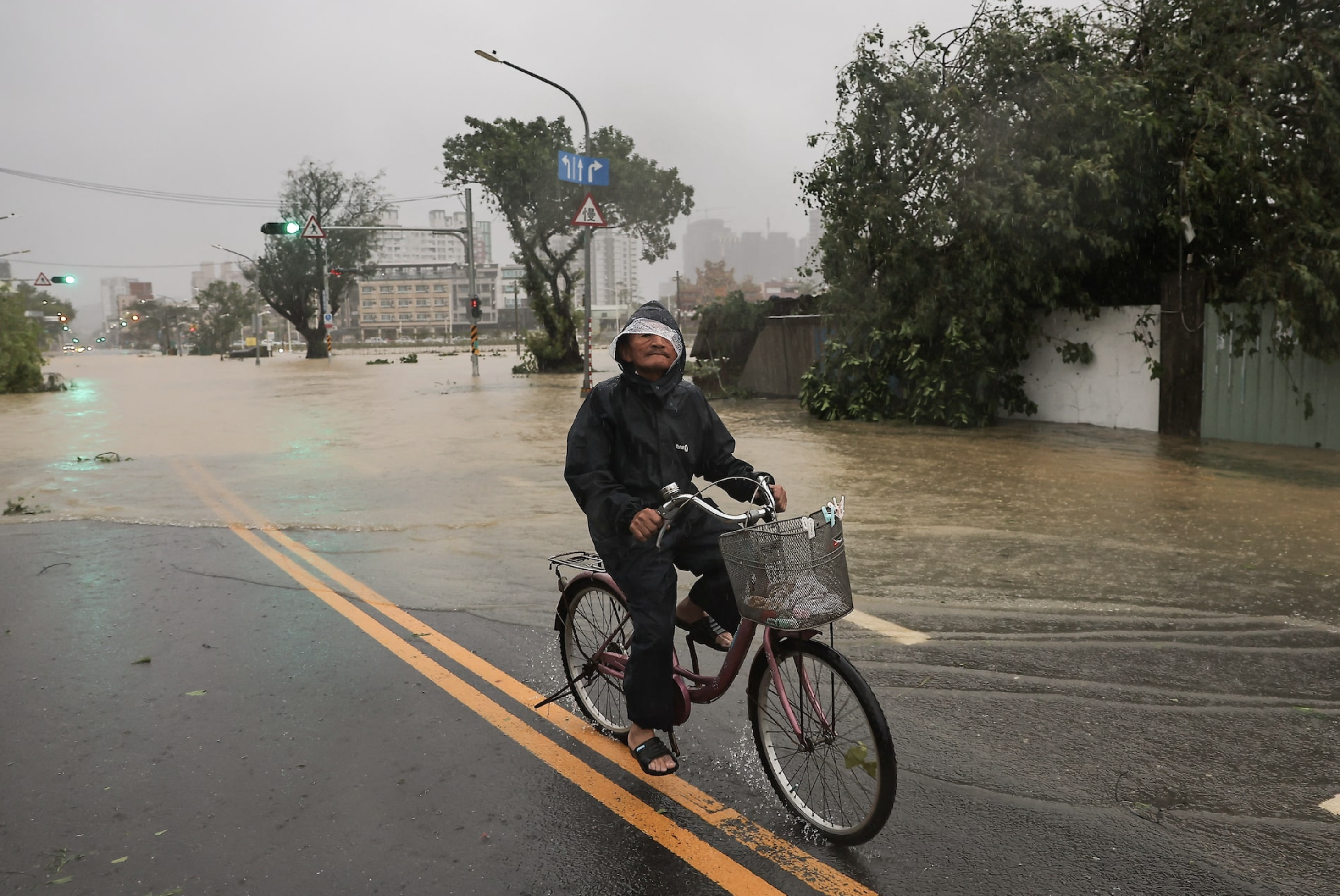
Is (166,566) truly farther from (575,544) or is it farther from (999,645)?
(999,645)

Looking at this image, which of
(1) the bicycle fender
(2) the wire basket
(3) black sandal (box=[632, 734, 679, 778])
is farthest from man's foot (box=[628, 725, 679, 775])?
(2) the wire basket

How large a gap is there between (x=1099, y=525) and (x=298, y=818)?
6.90 metres

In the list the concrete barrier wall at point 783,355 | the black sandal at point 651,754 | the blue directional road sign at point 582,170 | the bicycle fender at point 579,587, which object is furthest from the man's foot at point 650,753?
the blue directional road sign at point 582,170

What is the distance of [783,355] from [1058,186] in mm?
8917

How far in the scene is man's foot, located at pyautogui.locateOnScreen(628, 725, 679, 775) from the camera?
3.94 meters

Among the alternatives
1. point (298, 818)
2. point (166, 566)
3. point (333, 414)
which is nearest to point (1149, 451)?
point (166, 566)

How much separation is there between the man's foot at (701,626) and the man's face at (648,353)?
0.89 m

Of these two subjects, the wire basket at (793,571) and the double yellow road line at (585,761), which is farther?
the double yellow road line at (585,761)

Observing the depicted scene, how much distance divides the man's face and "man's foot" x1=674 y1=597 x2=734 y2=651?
886 mm

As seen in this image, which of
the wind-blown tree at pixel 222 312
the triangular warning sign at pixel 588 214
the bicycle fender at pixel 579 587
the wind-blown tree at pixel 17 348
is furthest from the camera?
the wind-blown tree at pixel 222 312

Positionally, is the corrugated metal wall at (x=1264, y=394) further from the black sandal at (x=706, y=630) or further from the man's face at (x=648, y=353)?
the man's face at (x=648, y=353)

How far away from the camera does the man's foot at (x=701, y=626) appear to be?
4.13 meters

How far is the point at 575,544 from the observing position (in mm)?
8367

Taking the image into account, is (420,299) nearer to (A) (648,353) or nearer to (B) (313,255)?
(B) (313,255)
